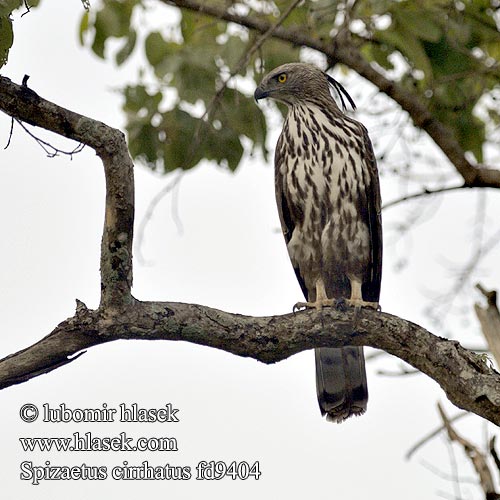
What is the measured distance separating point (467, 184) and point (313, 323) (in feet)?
4.67

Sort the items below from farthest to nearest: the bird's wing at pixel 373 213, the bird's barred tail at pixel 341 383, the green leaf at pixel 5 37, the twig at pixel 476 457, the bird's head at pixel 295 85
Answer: the bird's head at pixel 295 85, the bird's wing at pixel 373 213, the bird's barred tail at pixel 341 383, the twig at pixel 476 457, the green leaf at pixel 5 37

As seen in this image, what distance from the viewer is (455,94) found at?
18.9ft

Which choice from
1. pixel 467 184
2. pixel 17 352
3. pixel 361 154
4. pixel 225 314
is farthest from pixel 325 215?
pixel 17 352

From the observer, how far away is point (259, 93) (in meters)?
5.58

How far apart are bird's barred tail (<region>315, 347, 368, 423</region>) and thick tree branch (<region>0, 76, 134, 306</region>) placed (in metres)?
1.85

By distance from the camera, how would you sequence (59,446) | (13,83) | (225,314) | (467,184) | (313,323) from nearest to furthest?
(13,83) < (225,314) < (313,323) < (59,446) < (467,184)

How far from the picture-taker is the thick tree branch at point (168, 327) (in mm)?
3438

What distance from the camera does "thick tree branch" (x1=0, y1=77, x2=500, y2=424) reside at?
11.3ft

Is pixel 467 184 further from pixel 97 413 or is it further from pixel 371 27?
pixel 97 413

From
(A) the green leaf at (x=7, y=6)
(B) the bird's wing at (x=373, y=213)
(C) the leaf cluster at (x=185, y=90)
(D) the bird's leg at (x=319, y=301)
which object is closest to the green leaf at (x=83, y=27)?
(C) the leaf cluster at (x=185, y=90)

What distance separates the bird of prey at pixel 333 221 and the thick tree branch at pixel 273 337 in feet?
2.88

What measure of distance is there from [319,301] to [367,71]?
1298mm

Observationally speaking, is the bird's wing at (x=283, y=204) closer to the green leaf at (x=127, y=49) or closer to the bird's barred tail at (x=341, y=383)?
the bird's barred tail at (x=341, y=383)

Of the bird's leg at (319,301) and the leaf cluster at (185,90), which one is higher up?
the leaf cluster at (185,90)
